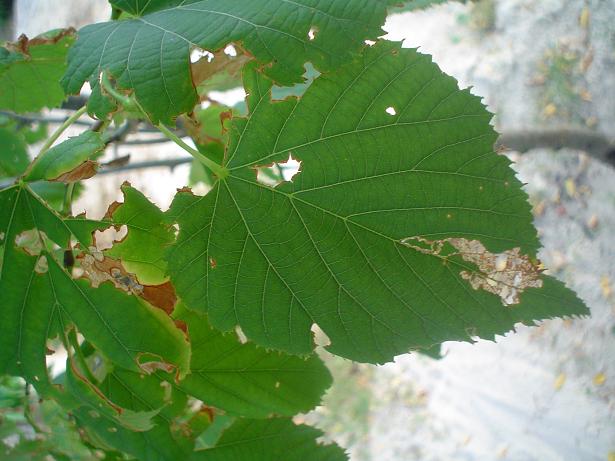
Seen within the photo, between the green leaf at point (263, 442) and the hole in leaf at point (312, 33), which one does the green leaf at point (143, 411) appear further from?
the hole in leaf at point (312, 33)

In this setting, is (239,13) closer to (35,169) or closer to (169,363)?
(35,169)

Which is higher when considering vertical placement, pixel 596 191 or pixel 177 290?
pixel 596 191

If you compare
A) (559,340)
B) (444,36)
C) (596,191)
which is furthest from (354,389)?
(444,36)

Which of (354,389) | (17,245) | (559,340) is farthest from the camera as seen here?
(354,389)

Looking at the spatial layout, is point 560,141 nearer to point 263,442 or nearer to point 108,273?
point 263,442

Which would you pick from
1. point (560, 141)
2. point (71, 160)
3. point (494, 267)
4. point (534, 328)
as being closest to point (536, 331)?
point (534, 328)

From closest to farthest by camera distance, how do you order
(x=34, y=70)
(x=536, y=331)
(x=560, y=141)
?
(x=34, y=70), (x=560, y=141), (x=536, y=331)
